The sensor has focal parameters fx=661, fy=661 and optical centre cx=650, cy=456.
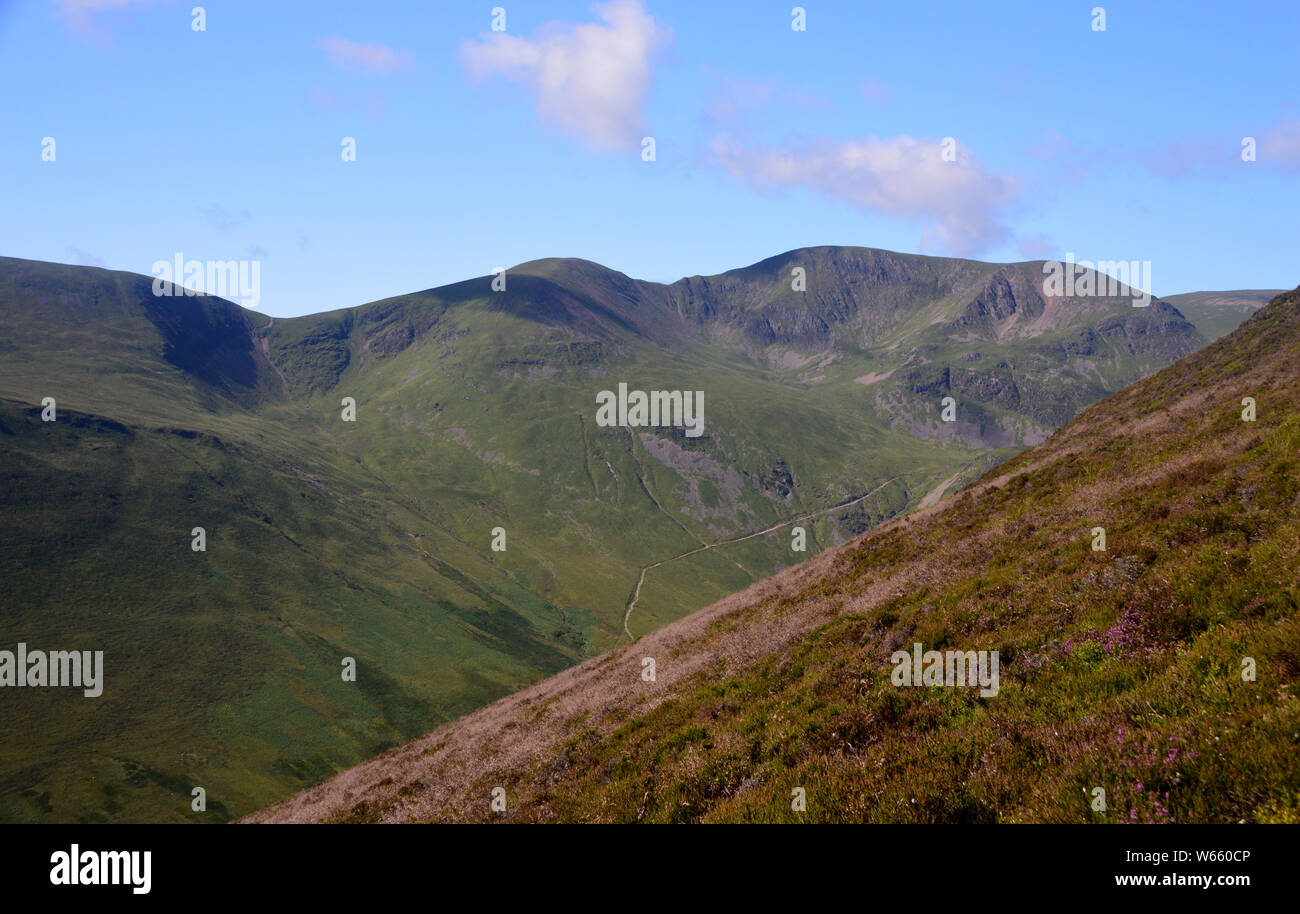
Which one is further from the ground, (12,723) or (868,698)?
(868,698)

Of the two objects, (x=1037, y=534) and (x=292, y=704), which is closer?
(x=1037, y=534)

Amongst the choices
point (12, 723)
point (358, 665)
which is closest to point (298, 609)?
point (358, 665)

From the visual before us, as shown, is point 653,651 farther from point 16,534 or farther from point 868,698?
point 16,534

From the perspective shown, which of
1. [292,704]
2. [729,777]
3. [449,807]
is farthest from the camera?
[292,704]

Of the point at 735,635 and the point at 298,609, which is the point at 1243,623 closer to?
the point at 735,635

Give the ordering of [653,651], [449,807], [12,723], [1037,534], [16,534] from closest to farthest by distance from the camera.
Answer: [449,807] < [1037,534] < [653,651] < [12,723] < [16,534]

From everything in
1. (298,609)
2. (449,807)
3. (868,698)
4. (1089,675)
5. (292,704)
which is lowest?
(292,704)
